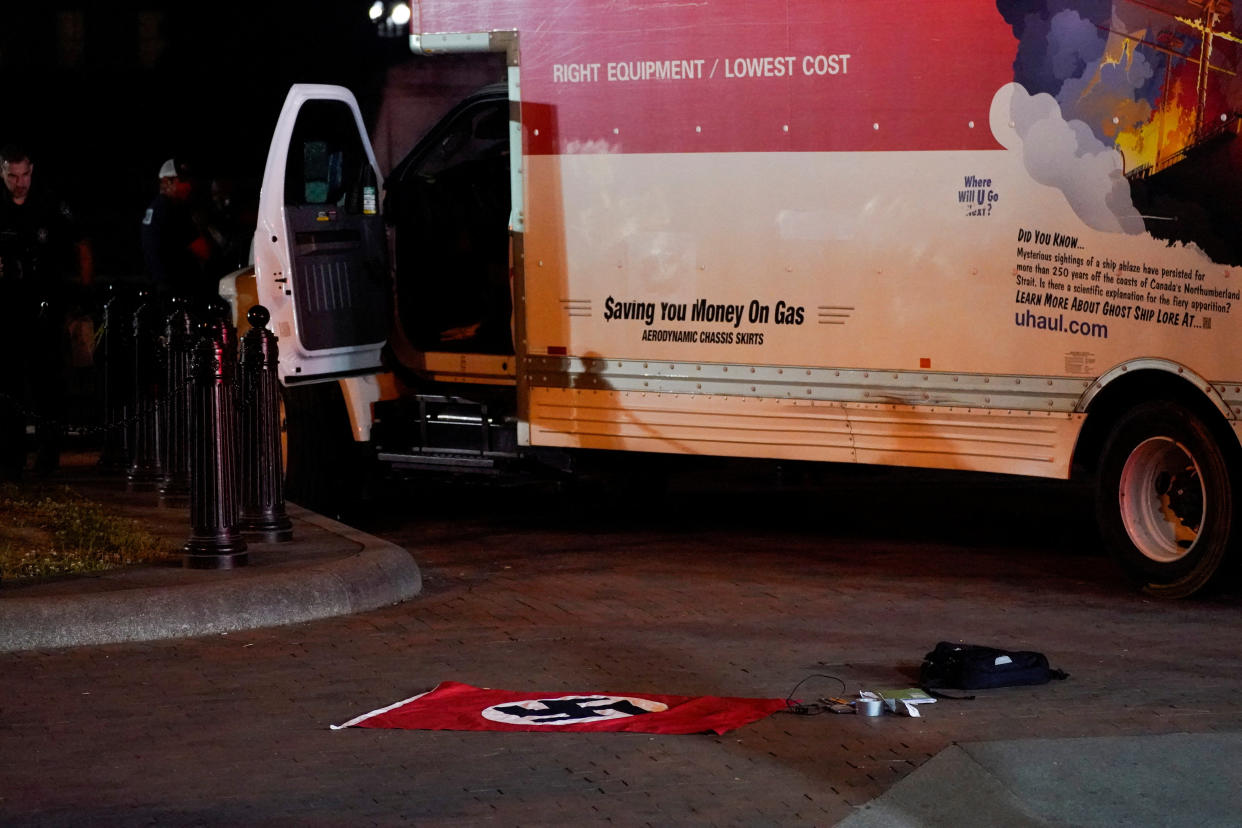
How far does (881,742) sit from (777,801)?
78cm

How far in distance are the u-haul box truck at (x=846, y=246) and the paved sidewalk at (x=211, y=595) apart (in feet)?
6.10

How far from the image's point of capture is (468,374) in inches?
452

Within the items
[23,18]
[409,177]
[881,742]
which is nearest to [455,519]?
[409,177]

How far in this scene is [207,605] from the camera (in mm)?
7891

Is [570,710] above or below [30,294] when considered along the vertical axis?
below

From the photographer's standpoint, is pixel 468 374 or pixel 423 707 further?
pixel 468 374

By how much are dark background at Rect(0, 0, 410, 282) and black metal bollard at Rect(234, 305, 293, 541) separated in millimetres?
22223

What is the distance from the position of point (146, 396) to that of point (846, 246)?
4642 millimetres

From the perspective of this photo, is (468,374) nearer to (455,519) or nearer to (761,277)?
(455,519)

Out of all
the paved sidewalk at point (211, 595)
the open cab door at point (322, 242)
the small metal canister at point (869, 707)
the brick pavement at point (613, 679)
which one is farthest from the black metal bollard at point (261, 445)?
the small metal canister at point (869, 707)

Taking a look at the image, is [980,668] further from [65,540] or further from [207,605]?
[65,540]

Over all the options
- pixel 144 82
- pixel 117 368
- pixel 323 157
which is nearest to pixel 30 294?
pixel 117 368

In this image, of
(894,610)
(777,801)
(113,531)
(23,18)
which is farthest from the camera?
(23,18)

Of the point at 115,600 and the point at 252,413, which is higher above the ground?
the point at 252,413
